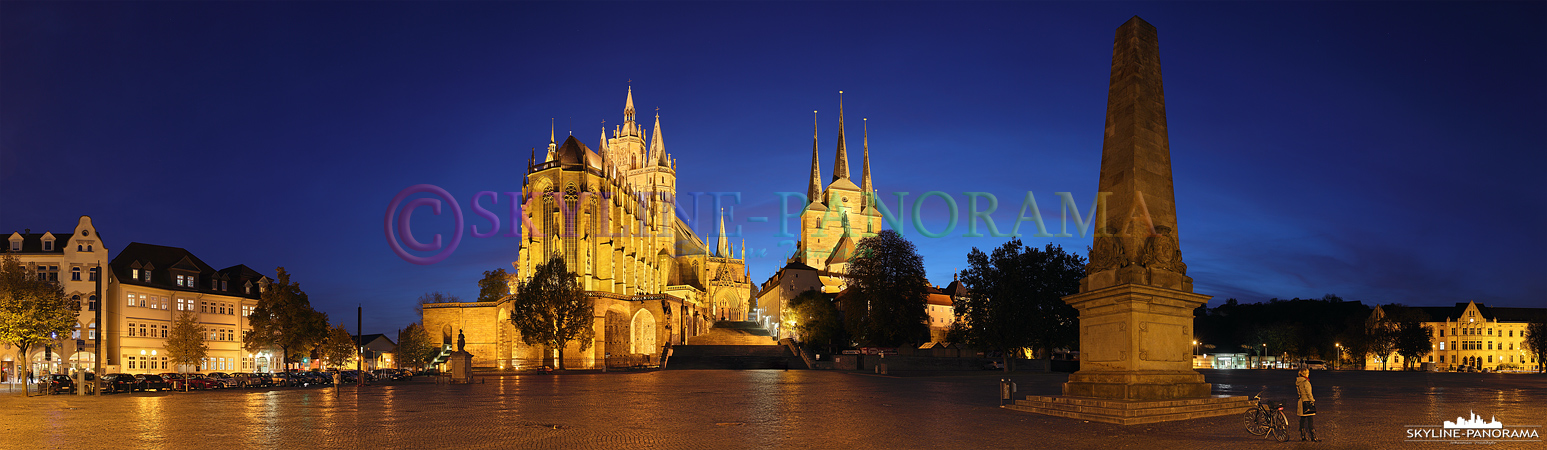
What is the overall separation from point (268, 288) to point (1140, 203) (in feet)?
180

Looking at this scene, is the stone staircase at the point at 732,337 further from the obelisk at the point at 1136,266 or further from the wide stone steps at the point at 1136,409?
the obelisk at the point at 1136,266

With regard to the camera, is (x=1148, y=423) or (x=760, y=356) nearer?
(x=1148, y=423)

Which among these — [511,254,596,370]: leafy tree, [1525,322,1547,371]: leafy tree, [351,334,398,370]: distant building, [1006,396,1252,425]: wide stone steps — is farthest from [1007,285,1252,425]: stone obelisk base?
[351,334,398,370]: distant building

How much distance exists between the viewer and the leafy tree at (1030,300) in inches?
2141

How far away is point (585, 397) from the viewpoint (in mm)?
26656

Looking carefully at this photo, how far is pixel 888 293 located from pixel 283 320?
36.9 meters

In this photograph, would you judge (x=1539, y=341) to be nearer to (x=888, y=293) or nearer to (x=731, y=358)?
(x=888, y=293)

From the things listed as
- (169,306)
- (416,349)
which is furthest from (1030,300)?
(416,349)

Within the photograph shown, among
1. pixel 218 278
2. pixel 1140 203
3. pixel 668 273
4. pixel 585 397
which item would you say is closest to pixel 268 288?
pixel 218 278

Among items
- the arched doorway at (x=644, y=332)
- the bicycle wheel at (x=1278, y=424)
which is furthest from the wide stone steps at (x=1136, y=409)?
the arched doorway at (x=644, y=332)

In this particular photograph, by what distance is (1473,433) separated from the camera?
14.0 m

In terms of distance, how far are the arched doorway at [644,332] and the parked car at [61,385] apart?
5612cm

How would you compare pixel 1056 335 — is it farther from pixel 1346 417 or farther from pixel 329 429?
pixel 329 429

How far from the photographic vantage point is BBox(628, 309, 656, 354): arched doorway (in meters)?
90.7
